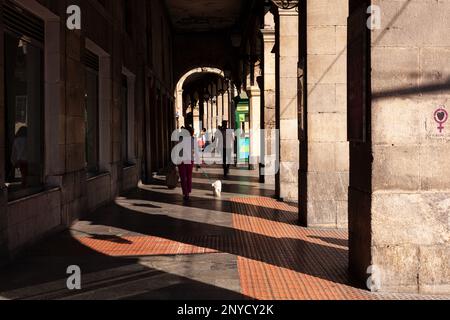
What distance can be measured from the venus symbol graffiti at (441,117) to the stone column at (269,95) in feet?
36.5

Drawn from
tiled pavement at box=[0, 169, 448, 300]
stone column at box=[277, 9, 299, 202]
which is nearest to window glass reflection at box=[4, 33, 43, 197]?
tiled pavement at box=[0, 169, 448, 300]

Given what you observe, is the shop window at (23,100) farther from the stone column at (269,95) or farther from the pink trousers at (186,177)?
the stone column at (269,95)

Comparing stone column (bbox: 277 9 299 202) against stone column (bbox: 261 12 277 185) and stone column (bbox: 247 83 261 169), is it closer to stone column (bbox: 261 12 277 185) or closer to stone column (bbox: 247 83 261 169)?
stone column (bbox: 261 12 277 185)

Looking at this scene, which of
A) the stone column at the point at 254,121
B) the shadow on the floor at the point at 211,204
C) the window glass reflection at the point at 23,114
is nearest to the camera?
the window glass reflection at the point at 23,114

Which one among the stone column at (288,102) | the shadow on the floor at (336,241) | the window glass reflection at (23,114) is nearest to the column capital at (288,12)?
the stone column at (288,102)

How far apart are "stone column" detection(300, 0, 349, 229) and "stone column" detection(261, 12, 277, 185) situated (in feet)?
23.1

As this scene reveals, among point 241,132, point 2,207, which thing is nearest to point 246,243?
point 2,207

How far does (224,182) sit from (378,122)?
13.3m

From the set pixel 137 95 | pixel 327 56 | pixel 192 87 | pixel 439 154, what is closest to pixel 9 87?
pixel 327 56

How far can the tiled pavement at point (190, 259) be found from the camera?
560 centimetres

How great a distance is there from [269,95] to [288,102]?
4.27 metres

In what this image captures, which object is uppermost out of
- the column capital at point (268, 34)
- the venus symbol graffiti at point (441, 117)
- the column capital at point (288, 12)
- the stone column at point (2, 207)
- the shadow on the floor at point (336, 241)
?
the column capital at point (268, 34)

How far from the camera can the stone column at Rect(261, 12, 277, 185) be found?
17.1m
